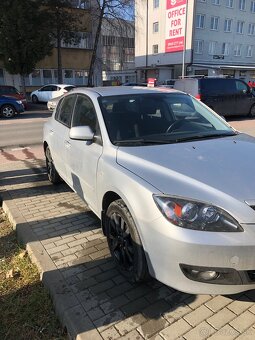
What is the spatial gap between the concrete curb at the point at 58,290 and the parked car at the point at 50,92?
63.8ft

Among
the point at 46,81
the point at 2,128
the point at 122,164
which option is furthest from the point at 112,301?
the point at 46,81

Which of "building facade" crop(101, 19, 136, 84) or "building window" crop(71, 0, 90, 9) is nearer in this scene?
"building facade" crop(101, 19, 136, 84)

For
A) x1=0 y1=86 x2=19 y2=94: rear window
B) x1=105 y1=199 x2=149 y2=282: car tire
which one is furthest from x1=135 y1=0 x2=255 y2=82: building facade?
x1=105 y1=199 x2=149 y2=282: car tire

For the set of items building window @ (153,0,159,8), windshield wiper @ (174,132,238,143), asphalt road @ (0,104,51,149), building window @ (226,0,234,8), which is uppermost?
building window @ (153,0,159,8)

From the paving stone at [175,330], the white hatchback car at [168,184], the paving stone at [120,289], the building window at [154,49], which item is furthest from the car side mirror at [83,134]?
the building window at [154,49]

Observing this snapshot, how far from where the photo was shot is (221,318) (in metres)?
2.61

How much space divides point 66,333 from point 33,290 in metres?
0.64

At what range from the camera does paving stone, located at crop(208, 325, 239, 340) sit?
2.41m

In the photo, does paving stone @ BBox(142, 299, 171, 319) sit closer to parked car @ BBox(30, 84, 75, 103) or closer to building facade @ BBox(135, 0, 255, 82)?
parked car @ BBox(30, 84, 75, 103)

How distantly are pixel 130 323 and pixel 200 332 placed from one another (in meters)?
0.51

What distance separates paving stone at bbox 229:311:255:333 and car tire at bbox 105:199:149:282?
2.45ft

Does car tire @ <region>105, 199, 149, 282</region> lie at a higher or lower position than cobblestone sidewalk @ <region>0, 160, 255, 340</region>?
higher

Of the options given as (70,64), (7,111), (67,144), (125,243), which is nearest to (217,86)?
(7,111)

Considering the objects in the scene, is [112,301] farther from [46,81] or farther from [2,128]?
[46,81]
